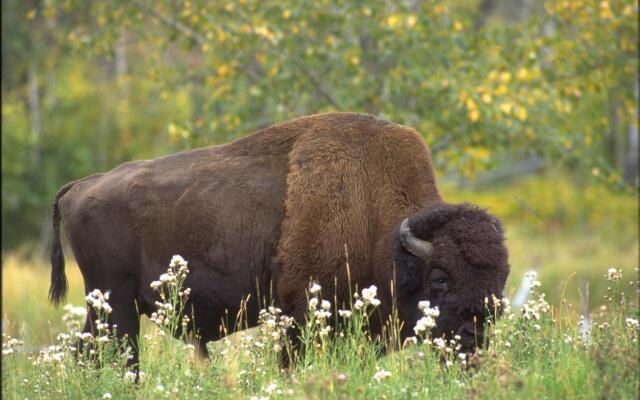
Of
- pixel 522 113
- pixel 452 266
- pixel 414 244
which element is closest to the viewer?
pixel 452 266

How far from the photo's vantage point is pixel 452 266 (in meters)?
6.15

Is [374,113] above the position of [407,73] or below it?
below

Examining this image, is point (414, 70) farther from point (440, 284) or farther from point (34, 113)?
point (34, 113)

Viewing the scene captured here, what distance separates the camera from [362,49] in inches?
557

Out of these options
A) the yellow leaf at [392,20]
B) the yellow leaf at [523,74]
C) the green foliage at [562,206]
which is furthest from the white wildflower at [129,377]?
the green foliage at [562,206]

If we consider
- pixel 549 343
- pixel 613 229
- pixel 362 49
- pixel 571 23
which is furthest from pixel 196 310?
pixel 613 229

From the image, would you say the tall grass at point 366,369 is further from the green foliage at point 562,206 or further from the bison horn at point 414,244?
the green foliage at point 562,206

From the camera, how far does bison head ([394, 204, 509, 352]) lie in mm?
5973

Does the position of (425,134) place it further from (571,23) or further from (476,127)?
(571,23)

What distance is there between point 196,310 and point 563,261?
17117 mm

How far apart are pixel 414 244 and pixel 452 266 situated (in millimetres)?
350

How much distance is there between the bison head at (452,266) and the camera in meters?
5.97

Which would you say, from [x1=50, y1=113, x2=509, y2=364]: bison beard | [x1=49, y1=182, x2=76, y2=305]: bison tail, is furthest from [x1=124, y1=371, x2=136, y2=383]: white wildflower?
[x1=49, y1=182, x2=76, y2=305]: bison tail

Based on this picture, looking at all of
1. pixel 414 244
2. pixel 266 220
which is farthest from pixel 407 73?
pixel 414 244
